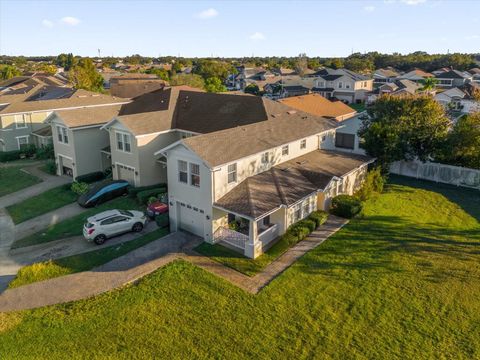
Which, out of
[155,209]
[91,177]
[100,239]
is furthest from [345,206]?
[91,177]

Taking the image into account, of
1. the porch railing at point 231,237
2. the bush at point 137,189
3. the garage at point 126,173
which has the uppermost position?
the garage at point 126,173

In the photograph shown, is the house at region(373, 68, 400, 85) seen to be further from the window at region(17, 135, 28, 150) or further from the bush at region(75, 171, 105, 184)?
the bush at region(75, 171, 105, 184)

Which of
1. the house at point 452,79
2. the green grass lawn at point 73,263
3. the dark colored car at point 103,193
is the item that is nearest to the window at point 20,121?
the dark colored car at point 103,193

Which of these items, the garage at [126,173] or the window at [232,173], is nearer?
the window at [232,173]

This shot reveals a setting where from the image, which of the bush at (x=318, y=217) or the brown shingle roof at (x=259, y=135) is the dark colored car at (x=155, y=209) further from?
the bush at (x=318, y=217)

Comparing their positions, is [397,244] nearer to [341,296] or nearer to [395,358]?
[341,296]

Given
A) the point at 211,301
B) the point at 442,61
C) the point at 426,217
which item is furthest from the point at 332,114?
the point at 442,61

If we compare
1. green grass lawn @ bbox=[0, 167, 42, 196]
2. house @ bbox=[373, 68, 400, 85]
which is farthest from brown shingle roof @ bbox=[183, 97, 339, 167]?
house @ bbox=[373, 68, 400, 85]
